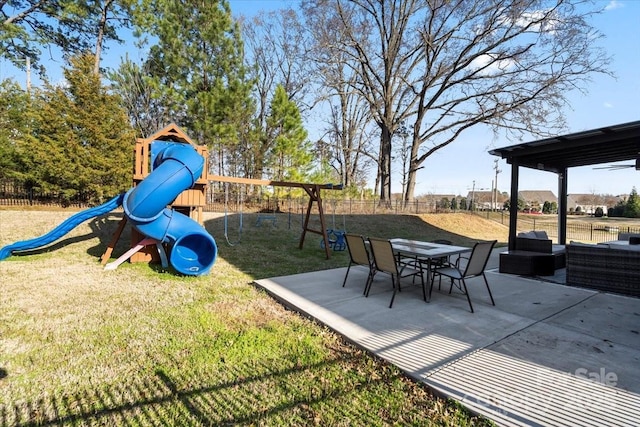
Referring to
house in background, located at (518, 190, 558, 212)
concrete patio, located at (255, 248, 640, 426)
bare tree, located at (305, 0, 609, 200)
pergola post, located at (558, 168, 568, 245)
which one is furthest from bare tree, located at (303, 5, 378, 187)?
house in background, located at (518, 190, 558, 212)

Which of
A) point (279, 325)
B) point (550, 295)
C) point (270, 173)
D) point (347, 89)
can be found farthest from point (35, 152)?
point (347, 89)

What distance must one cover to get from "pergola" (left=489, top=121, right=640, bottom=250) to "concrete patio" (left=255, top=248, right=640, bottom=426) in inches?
104

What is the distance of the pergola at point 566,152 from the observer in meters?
5.16

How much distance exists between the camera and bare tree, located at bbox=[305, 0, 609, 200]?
51.0 ft

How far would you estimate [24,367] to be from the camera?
2.43m

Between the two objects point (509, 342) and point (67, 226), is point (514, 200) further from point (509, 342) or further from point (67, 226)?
point (67, 226)

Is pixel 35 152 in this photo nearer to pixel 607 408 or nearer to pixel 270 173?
pixel 270 173

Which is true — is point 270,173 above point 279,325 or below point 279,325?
above

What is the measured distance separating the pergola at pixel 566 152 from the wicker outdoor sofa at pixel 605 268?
1605 millimetres

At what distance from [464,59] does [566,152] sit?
541 inches

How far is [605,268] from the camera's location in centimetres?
481

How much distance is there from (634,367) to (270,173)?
59.1 ft

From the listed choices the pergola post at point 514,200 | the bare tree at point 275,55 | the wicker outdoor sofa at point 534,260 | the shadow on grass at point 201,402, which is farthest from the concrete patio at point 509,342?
the bare tree at point 275,55

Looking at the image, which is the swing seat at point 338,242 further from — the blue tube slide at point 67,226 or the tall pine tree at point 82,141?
the tall pine tree at point 82,141
